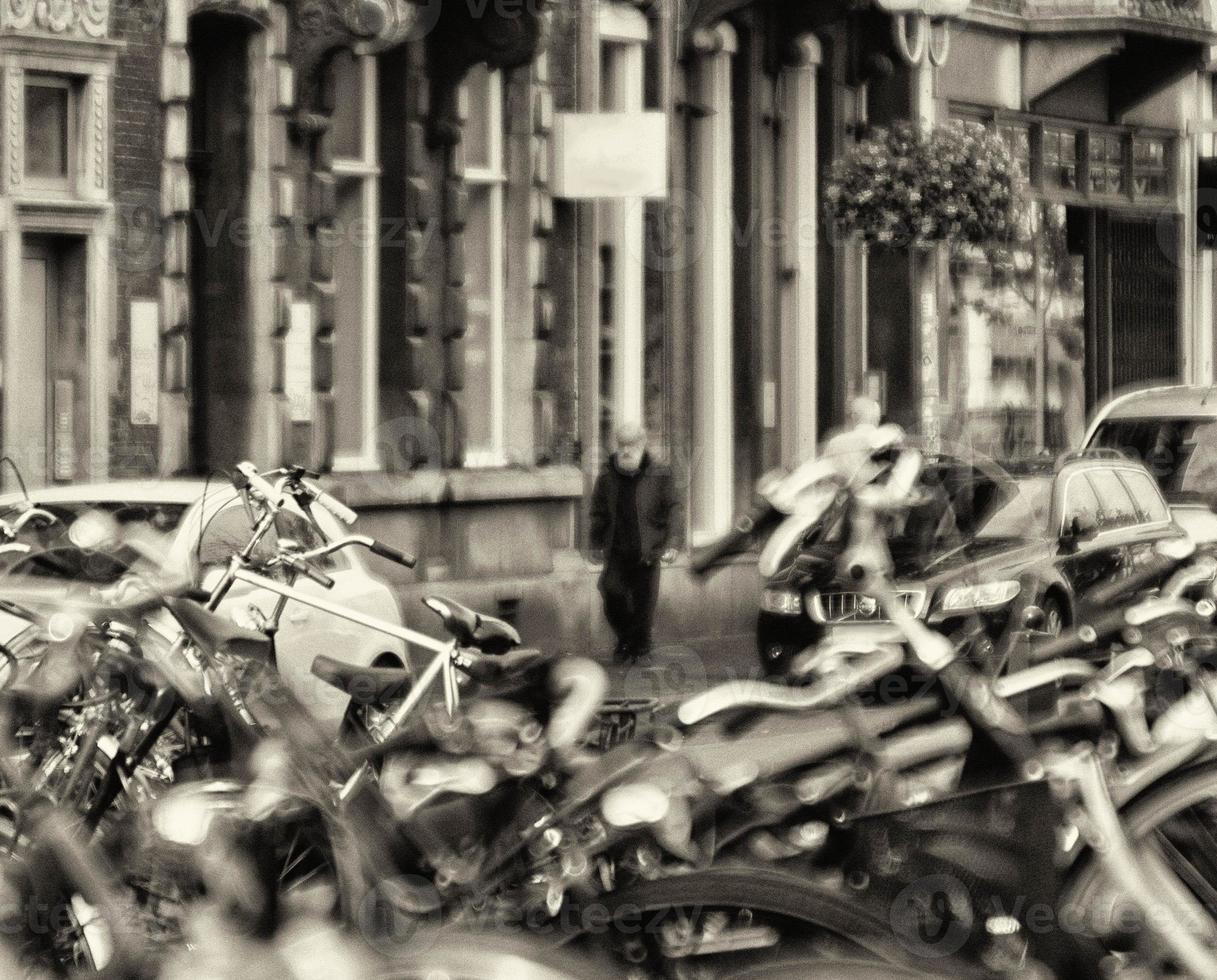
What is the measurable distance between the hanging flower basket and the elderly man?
4.72 metres

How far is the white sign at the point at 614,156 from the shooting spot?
18844 mm

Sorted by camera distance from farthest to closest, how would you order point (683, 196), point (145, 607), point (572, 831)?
1. point (683, 196)
2. point (145, 607)
3. point (572, 831)

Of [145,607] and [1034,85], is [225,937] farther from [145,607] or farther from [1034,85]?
[1034,85]

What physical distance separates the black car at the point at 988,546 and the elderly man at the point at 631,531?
202 centimetres

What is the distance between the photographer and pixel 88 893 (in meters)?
4.78

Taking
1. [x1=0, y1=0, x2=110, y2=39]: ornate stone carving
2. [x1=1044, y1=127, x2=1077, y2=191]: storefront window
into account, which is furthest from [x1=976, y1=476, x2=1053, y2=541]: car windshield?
[x1=1044, y1=127, x2=1077, y2=191]: storefront window

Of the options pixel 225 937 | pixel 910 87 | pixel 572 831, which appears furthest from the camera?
pixel 910 87

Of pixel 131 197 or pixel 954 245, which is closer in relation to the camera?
pixel 131 197

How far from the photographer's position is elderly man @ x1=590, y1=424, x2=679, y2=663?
1870 centimetres

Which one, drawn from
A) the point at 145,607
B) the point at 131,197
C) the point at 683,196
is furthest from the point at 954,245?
the point at 145,607

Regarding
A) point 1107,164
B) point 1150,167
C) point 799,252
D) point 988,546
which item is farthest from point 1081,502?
point 1150,167

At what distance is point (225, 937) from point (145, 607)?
1146mm

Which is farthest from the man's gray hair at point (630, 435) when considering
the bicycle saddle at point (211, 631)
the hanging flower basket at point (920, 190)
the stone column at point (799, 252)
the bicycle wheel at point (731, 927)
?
the bicycle wheel at point (731, 927)

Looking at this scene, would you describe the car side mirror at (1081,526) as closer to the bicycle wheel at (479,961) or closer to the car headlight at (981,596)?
the car headlight at (981,596)
